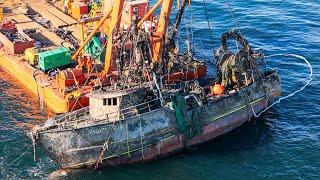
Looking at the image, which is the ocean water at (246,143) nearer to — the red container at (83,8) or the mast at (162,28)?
the mast at (162,28)

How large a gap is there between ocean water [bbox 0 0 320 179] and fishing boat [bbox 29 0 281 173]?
3.59 feet

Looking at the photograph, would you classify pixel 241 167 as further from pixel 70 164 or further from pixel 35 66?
pixel 35 66

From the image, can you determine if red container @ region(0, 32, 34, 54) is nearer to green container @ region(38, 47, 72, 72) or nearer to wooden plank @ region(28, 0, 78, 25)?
green container @ region(38, 47, 72, 72)

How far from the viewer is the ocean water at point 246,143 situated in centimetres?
4022

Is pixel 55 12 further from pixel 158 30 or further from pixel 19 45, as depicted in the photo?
Answer: pixel 158 30

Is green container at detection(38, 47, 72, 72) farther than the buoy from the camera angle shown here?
Yes

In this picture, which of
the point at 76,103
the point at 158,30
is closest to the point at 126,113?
the point at 76,103

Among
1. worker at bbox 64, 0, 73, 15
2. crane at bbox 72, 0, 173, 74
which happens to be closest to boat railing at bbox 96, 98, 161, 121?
crane at bbox 72, 0, 173, 74

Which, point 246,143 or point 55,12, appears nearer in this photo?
point 246,143

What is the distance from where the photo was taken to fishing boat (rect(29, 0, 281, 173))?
3922cm

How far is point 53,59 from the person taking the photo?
51.7 meters

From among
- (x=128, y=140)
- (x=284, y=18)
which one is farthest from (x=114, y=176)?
(x=284, y=18)

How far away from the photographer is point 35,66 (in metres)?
53.9

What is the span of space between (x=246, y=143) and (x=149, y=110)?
Result: 29.7 feet
